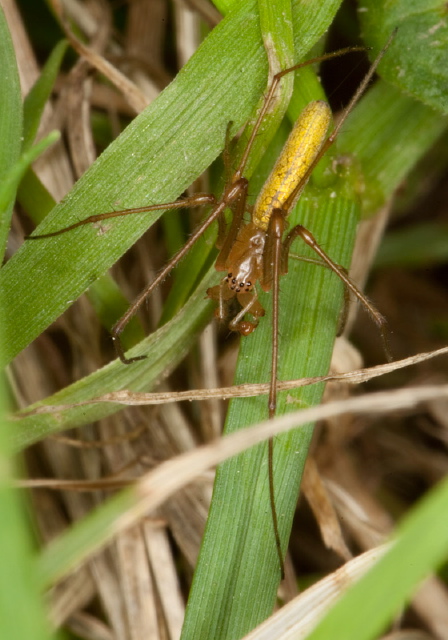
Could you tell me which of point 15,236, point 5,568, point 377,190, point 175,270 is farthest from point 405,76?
point 5,568

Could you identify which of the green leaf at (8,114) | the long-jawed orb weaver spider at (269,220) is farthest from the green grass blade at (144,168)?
the green leaf at (8,114)

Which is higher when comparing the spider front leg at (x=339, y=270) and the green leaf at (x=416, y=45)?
the green leaf at (x=416, y=45)

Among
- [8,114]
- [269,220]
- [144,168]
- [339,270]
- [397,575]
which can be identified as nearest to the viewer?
[397,575]

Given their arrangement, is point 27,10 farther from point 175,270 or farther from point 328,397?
point 328,397

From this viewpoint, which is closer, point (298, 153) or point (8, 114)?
point (8, 114)

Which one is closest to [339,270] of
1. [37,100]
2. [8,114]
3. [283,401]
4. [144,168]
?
[283,401]

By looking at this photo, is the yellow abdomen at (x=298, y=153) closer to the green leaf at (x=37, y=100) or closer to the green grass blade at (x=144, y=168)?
the green grass blade at (x=144, y=168)

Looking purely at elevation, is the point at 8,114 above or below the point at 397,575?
above

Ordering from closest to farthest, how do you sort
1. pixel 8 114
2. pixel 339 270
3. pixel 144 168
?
pixel 8 114 → pixel 144 168 → pixel 339 270

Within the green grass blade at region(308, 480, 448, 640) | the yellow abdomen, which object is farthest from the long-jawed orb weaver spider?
the green grass blade at region(308, 480, 448, 640)

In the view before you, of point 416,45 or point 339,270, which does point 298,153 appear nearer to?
point 339,270
